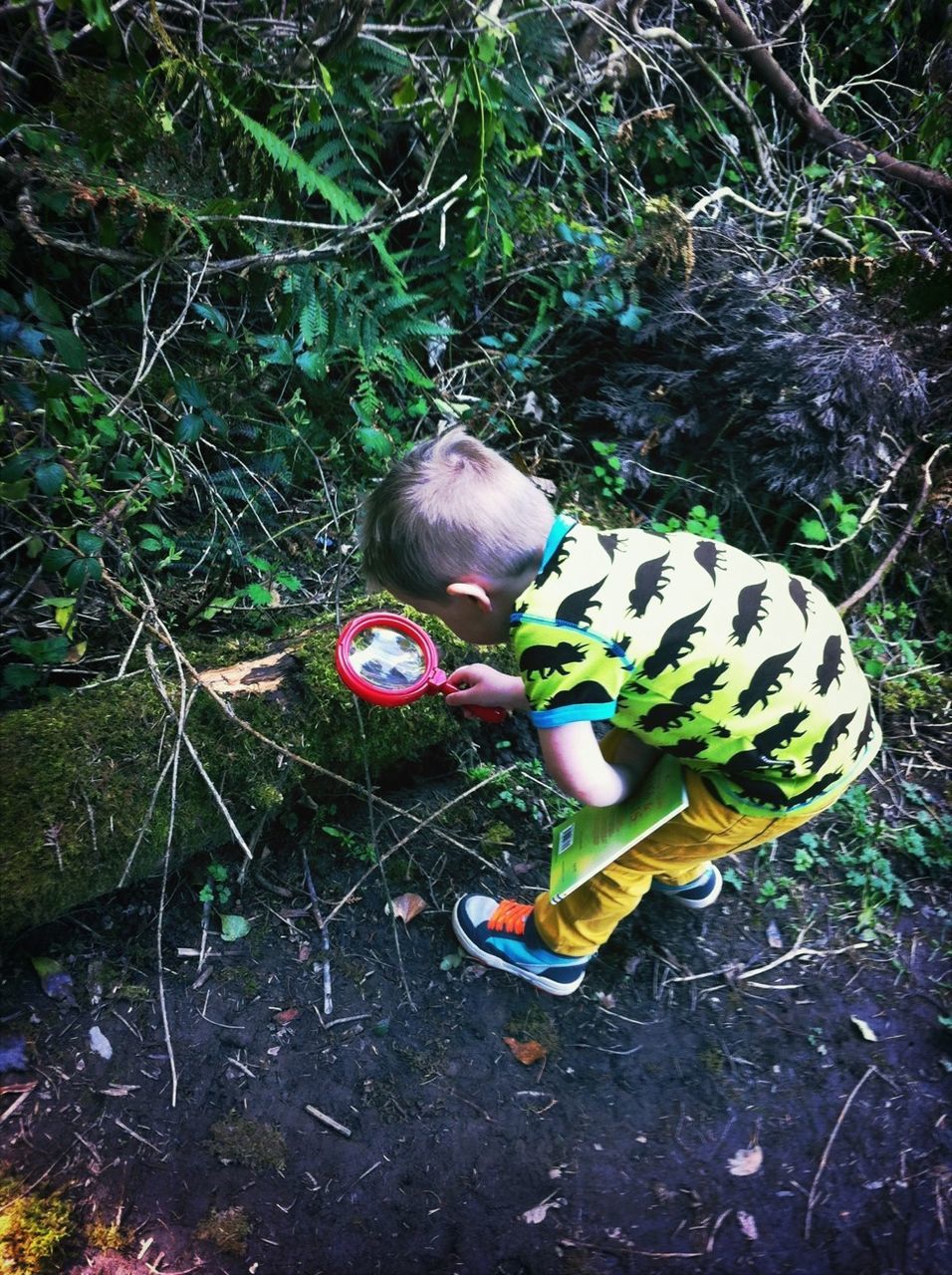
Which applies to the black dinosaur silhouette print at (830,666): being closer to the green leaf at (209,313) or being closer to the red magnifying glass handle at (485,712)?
the red magnifying glass handle at (485,712)

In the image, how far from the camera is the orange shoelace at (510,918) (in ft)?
7.70

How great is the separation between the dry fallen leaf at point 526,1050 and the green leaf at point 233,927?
83 centimetres

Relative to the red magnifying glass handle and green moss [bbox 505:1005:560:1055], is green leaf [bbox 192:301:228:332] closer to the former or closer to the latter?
the red magnifying glass handle

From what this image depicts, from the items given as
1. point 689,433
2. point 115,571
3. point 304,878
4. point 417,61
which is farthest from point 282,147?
point 304,878

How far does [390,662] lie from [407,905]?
→ 31.6 inches

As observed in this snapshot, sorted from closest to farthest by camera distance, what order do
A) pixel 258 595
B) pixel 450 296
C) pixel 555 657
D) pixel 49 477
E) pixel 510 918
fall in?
pixel 555 657 < pixel 49 477 < pixel 510 918 < pixel 258 595 < pixel 450 296

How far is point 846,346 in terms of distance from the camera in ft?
10.8

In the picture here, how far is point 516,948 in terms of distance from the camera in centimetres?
233

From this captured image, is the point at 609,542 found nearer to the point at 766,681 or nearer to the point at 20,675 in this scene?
the point at 766,681

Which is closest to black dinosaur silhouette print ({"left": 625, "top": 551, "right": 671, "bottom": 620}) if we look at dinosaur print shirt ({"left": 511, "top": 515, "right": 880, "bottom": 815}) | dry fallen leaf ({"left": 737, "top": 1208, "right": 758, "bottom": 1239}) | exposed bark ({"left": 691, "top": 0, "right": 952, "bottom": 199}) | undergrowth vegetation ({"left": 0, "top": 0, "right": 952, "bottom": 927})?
dinosaur print shirt ({"left": 511, "top": 515, "right": 880, "bottom": 815})

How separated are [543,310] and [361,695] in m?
2.38

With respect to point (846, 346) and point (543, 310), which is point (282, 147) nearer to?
point (543, 310)

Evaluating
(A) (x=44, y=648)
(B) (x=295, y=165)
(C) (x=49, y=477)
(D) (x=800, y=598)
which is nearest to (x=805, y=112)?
(B) (x=295, y=165)

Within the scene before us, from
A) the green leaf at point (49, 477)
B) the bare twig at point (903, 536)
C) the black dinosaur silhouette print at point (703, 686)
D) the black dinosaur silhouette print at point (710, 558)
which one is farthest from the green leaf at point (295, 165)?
the bare twig at point (903, 536)
